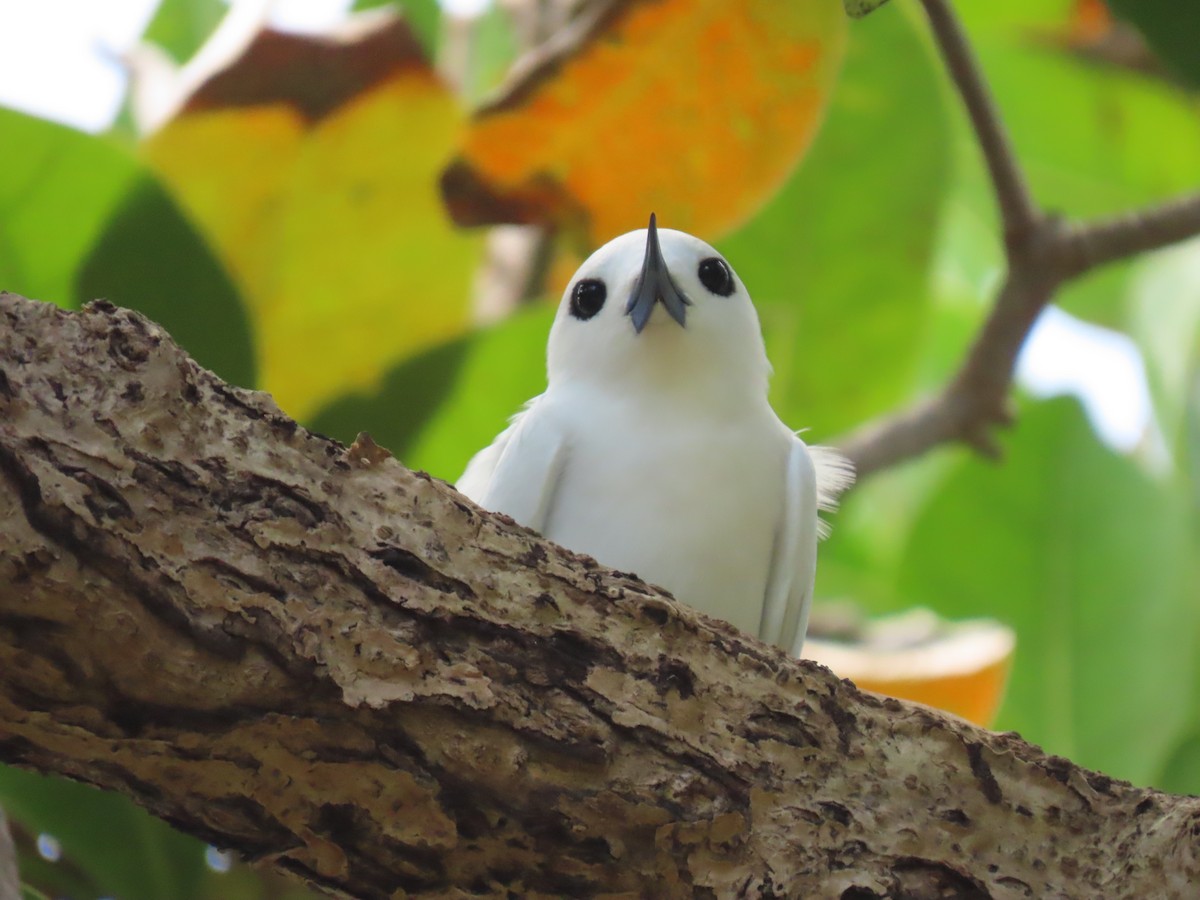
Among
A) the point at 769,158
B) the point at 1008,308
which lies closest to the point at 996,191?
the point at 1008,308

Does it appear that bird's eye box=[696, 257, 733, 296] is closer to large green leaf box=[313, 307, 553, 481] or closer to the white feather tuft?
the white feather tuft

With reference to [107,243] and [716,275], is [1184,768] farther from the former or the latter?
[107,243]

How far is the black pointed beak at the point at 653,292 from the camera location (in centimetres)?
184

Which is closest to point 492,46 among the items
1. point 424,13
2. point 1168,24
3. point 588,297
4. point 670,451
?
point 424,13

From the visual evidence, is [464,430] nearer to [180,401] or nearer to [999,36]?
[180,401]

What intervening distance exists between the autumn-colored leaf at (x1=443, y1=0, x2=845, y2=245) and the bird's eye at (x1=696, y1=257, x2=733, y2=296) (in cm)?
84

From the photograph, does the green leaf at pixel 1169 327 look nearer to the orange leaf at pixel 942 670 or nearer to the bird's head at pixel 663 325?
the orange leaf at pixel 942 670

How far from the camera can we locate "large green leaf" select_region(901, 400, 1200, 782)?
3.27 m

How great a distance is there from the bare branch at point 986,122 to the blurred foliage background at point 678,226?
0.87 feet

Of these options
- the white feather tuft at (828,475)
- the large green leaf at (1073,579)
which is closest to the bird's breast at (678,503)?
the white feather tuft at (828,475)

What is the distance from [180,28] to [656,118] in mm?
1680

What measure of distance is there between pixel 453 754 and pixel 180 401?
1.27ft

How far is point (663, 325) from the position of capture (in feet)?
6.32

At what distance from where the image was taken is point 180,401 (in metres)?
1.26
